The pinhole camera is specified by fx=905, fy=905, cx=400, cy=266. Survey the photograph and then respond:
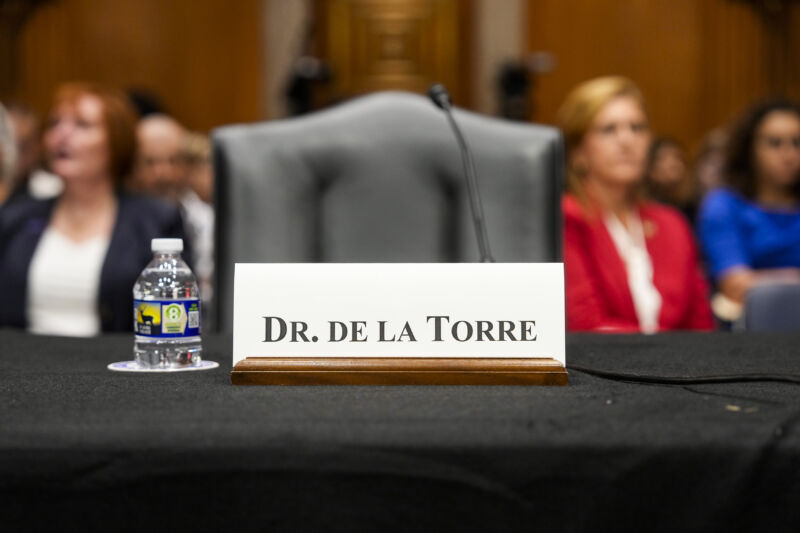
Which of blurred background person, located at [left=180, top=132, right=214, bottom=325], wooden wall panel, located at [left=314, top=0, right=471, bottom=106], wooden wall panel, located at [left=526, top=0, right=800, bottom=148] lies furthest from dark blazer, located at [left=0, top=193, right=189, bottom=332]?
wooden wall panel, located at [left=526, top=0, right=800, bottom=148]

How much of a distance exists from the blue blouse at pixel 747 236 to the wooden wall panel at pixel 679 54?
3017 mm

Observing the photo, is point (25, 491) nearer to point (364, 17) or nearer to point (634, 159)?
point (634, 159)

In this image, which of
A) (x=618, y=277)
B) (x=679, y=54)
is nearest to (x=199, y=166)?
(x=618, y=277)

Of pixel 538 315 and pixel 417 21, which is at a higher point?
pixel 417 21

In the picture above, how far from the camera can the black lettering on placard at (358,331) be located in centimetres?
83

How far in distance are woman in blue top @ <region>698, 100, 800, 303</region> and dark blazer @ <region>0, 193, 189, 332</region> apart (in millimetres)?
1791

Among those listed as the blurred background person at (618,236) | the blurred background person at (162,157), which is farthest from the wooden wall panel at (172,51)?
the blurred background person at (618,236)

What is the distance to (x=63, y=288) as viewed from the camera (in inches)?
87.4

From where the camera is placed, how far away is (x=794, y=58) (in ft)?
19.9

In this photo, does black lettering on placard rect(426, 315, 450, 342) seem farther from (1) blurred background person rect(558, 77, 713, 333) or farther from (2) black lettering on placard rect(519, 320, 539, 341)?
(1) blurred background person rect(558, 77, 713, 333)

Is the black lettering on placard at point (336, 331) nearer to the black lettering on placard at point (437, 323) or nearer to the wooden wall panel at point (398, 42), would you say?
the black lettering on placard at point (437, 323)

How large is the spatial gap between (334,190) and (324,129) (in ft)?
0.36

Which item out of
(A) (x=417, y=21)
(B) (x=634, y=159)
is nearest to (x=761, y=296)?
(B) (x=634, y=159)

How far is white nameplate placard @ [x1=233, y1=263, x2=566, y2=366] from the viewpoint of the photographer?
0.83 metres
